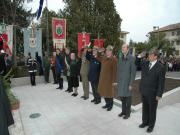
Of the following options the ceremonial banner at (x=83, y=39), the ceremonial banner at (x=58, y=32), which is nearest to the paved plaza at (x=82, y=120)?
the ceremonial banner at (x=58, y=32)

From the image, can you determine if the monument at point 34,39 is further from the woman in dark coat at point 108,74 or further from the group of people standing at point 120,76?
the woman in dark coat at point 108,74

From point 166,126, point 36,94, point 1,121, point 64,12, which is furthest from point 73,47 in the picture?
point 1,121

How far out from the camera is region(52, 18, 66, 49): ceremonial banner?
12008 millimetres

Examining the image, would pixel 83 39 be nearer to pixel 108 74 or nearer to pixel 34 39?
pixel 34 39

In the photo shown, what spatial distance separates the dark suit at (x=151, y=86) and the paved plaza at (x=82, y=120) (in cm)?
48

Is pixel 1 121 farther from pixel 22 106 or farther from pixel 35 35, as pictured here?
pixel 35 35

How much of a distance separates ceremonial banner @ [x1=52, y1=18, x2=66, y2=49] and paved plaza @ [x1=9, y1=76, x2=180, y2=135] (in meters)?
4.81

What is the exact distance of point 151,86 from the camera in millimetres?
4703

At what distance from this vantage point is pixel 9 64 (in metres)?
11.4

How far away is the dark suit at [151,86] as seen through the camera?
181 inches

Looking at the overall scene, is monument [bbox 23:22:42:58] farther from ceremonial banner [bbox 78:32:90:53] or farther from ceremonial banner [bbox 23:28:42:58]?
ceremonial banner [bbox 78:32:90:53]

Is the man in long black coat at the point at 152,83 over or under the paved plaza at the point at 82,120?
over

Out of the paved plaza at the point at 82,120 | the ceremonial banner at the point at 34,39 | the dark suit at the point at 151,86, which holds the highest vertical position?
the ceremonial banner at the point at 34,39

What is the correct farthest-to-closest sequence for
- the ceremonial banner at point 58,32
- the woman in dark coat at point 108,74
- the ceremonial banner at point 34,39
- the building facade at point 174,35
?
the building facade at point 174,35 < the ceremonial banner at point 34,39 < the ceremonial banner at point 58,32 < the woman in dark coat at point 108,74
